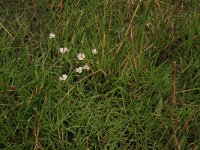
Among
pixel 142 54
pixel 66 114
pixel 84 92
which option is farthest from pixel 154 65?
pixel 66 114

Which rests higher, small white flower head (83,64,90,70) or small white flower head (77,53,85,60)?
small white flower head (77,53,85,60)

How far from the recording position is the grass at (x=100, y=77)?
194cm

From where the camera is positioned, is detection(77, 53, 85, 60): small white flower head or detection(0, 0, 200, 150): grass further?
detection(77, 53, 85, 60): small white flower head

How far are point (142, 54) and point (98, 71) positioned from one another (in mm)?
265

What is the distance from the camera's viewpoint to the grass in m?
1.94

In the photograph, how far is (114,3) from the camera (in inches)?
99.8

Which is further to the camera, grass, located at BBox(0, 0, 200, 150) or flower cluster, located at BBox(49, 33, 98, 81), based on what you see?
flower cluster, located at BBox(49, 33, 98, 81)

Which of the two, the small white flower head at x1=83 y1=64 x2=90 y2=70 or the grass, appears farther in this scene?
the small white flower head at x1=83 y1=64 x2=90 y2=70

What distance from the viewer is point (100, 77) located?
7.20ft

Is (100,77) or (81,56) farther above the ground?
(81,56)

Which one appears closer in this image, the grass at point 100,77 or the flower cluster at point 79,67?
the grass at point 100,77

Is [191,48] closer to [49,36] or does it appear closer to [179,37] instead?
[179,37]

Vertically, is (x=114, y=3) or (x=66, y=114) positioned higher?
(x=114, y=3)

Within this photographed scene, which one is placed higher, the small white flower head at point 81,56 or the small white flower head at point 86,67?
the small white flower head at point 81,56
